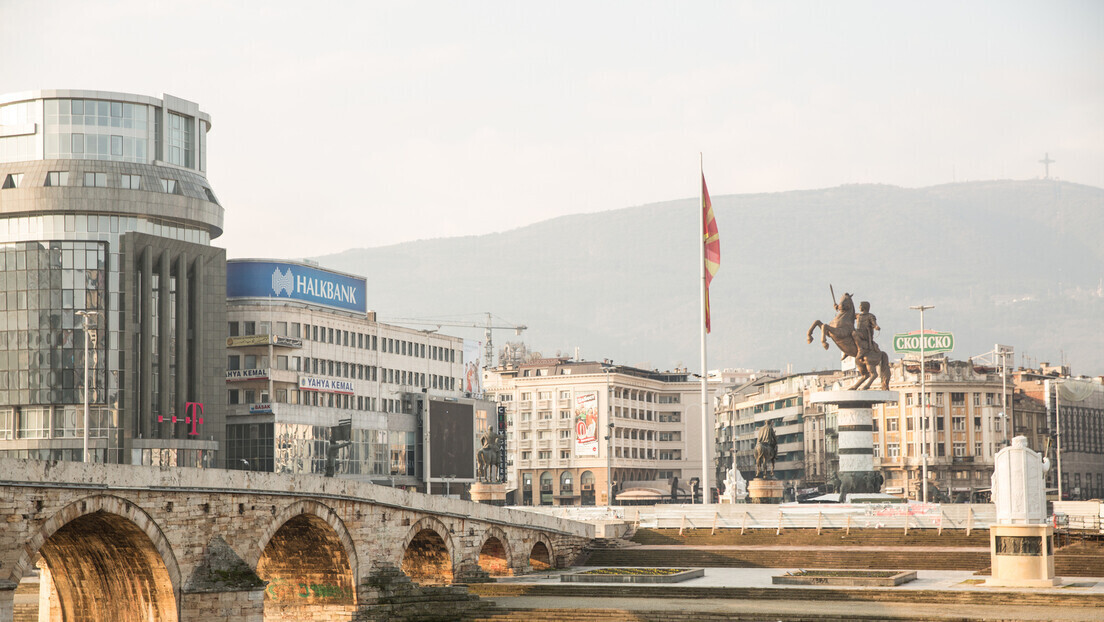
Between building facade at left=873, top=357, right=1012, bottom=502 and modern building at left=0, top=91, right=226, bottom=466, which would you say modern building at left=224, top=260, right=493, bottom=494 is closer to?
modern building at left=0, top=91, right=226, bottom=466

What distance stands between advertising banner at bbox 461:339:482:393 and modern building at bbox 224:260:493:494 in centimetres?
859

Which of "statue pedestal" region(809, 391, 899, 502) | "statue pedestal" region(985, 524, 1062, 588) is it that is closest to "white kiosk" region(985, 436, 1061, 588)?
"statue pedestal" region(985, 524, 1062, 588)

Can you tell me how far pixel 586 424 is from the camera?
146 m

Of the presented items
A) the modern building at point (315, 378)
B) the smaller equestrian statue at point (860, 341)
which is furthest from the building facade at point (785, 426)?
the smaller equestrian statue at point (860, 341)

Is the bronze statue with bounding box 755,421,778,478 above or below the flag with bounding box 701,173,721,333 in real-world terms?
below

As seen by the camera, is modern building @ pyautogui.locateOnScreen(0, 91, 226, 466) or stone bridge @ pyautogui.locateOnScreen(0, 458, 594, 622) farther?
modern building @ pyautogui.locateOnScreen(0, 91, 226, 466)

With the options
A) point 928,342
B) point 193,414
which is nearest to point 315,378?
point 193,414

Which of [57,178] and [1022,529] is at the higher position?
[57,178]

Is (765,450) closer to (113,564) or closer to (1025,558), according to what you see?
(1025,558)

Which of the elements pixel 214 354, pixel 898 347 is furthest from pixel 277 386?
pixel 898 347

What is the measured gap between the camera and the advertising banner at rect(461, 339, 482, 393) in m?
127

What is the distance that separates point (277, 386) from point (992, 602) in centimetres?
6631

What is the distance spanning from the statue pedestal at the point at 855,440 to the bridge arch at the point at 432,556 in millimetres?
27225

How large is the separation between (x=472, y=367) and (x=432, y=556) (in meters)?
72.7
